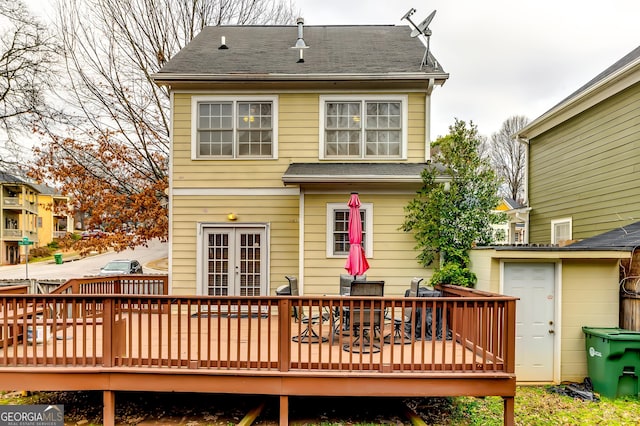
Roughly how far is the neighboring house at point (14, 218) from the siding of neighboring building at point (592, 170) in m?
39.1

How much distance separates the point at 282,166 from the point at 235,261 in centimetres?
236

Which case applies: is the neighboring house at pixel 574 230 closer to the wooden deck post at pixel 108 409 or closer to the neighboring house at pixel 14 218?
the wooden deck post at pixel 108 409

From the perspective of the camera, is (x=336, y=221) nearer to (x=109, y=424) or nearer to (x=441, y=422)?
(x=441, y=422)

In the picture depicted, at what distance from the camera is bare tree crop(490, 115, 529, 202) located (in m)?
30.4

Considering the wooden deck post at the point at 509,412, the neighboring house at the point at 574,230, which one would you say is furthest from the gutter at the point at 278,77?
the wooden deck post at the point at 509,412

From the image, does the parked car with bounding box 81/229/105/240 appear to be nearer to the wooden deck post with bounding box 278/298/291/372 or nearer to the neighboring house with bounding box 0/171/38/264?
the wooden deck post with bounding box 278/298/291/372

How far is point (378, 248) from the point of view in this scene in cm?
799

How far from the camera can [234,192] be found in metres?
8.20

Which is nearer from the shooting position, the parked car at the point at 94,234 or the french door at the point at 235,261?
the french door at the point at 235,261

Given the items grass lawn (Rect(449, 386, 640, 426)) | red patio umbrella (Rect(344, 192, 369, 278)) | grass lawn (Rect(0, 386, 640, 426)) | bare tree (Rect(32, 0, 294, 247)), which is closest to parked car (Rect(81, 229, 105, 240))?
bare tree (Rect(32, 0, 294, 247))

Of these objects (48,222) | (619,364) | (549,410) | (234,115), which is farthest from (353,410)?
(48,222)

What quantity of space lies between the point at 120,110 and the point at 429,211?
1285cm

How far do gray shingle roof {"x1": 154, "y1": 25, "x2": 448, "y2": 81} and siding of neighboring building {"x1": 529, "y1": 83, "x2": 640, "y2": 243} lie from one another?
177 inches

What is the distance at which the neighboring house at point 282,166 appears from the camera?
7973 mm
